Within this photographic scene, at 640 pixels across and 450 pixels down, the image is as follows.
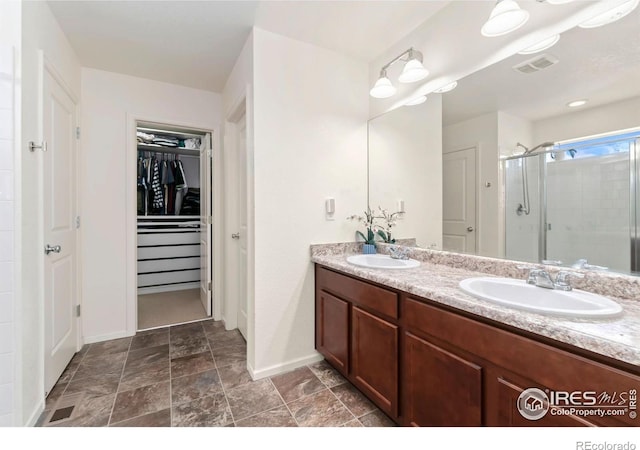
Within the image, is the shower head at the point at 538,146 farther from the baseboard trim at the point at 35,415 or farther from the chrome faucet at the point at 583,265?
the baseboard trim at the point at 35,415

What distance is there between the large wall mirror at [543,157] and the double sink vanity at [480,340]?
0.17 metres

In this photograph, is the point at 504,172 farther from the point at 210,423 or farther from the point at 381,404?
the point at 210,423

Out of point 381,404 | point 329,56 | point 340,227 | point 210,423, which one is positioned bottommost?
point 210,423

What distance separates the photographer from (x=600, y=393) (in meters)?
0.77

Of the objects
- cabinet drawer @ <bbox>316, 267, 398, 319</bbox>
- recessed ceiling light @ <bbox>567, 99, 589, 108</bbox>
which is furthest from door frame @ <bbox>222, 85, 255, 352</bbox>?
recessed ceiling light @ <bbox>567, 99, 589, 108</bbox>

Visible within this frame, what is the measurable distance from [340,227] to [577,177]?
4.74 ft

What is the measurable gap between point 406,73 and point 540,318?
5.30 feet

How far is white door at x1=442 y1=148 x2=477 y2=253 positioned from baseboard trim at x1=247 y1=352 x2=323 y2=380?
1.29 meters

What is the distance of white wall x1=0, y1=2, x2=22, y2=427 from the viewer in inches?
53.9

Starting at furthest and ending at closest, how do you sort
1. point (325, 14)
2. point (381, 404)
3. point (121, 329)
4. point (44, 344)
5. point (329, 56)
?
point (121, 329) → point (329, 56) → point (325, 14) → point (44, 344) → point (381, 404)

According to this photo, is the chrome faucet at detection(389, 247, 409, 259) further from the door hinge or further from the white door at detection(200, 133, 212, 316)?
the door hinge

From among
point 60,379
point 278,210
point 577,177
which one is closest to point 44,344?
point 60,379

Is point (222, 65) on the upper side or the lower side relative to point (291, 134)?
upper

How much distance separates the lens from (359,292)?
168cm
